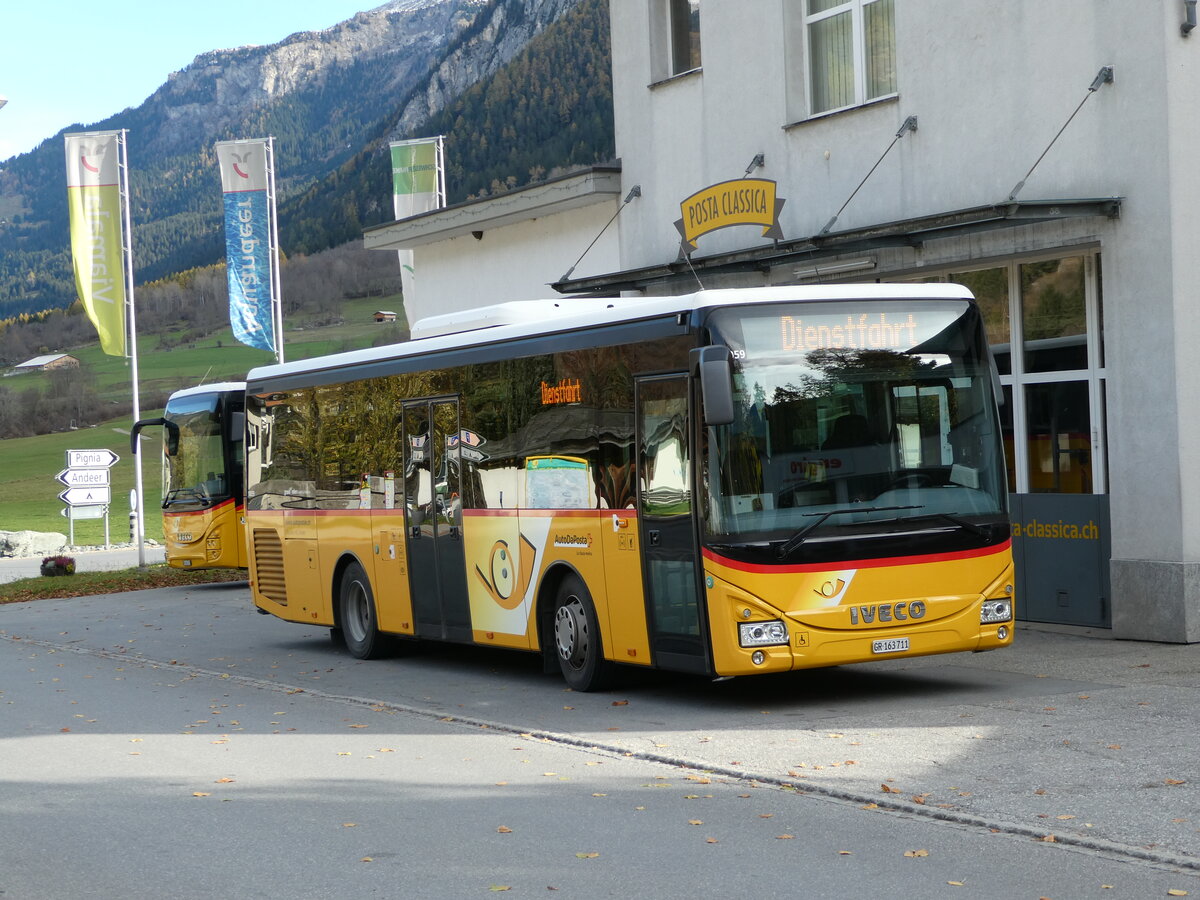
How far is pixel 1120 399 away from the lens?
14.2 m

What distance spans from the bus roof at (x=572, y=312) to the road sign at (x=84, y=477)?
19.4 m

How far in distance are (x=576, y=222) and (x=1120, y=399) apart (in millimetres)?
9991

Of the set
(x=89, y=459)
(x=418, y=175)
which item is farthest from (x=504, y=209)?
(x=89, y=459)

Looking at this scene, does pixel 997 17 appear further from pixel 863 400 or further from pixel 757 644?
pixel 757 644

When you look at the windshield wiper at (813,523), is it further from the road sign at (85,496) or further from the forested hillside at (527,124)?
the forested hillside at (527,124)

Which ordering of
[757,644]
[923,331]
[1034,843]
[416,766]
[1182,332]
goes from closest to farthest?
[1034,843], [416,766], [757,644], [923,331], [1182,332]

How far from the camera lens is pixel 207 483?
90.9ft

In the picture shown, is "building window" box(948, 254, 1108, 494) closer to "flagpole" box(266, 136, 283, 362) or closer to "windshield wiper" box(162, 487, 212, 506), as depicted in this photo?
"windshield wiper" box(162, 487, 212, 506)

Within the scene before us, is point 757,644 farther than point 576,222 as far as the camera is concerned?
No

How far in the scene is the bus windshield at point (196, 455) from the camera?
90.4 feet

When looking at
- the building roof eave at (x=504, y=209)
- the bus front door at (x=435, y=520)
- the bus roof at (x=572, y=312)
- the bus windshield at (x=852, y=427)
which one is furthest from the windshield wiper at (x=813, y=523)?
the building roof eave at (x=504, y=209)

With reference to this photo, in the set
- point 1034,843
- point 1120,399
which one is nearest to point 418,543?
point 1120,399

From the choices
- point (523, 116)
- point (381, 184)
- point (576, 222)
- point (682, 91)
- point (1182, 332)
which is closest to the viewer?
point (1182, 332)

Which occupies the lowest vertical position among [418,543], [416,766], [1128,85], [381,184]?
[416,766]
